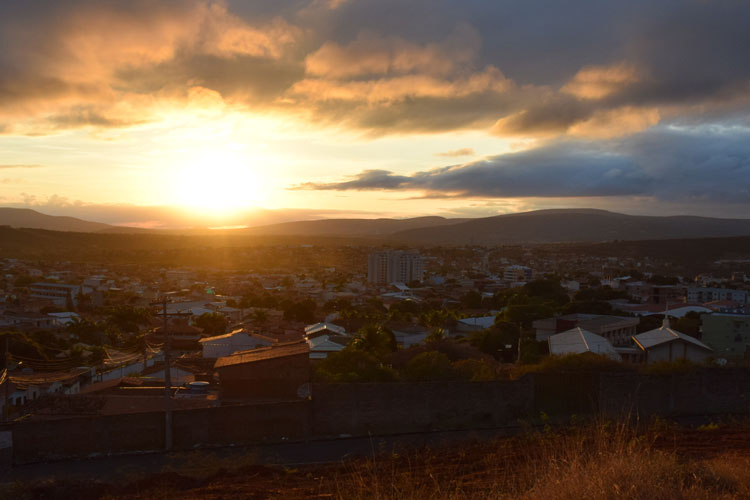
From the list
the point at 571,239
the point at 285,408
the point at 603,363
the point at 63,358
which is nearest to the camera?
the point at 285,408

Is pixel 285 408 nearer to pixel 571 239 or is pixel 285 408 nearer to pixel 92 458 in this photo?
pixel 92 458

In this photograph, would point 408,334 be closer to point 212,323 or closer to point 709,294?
point 212,323

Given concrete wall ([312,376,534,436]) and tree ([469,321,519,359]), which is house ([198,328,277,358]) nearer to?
tree ([469,321,519,359])

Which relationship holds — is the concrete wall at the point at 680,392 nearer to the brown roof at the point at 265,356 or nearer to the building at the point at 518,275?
the brown roof at the point at 265,356

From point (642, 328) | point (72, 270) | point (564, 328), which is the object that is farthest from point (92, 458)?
point (72, 270)

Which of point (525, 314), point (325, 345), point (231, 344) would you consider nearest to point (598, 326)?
point (525, 314)

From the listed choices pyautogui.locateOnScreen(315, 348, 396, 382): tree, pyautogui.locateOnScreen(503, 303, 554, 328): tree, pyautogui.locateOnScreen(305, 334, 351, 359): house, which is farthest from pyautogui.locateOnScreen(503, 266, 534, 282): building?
pyautogui.locateOnScreen(315, 348, 396, 382): tree

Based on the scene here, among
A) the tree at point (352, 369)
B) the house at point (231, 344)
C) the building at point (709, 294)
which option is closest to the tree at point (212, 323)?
the house at point (231, 344)
